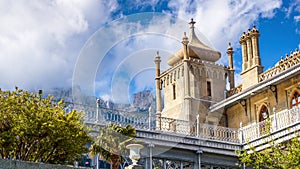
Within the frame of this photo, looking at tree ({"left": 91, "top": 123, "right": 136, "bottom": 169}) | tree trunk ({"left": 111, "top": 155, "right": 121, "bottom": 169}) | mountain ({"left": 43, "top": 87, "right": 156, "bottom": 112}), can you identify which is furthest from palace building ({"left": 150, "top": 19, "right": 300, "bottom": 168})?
tree trunk ({"left": 111, "top": 155, "right": 121, "bottom": 169})

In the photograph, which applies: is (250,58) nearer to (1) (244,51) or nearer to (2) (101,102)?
(1) (244,51)

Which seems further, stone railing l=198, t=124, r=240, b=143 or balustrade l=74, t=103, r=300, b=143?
stone railing l=198, t=124, r=240, b=143

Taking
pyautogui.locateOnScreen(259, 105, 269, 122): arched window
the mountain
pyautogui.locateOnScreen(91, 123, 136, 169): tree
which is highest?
pyautogui.locateOnScreen(259, 105, 269, 122): arched window

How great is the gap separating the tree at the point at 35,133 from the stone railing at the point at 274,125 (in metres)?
8.24

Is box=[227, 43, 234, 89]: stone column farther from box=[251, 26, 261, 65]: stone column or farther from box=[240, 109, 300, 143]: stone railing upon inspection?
box=[240, 109, 300, 143]: stone railing

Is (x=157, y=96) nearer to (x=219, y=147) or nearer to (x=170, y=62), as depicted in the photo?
(x=170, y=62)

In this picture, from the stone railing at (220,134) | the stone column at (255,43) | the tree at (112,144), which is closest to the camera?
the tree at (112,144)

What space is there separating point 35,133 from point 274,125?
1112 centimetres

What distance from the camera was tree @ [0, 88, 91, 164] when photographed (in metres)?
16.0

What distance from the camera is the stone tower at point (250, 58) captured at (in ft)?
95.1

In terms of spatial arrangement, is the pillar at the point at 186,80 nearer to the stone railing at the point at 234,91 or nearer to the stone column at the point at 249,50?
the stone railing at the point at 234,91

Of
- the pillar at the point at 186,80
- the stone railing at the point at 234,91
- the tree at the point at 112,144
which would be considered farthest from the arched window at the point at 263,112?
the tree at the point at 112,144

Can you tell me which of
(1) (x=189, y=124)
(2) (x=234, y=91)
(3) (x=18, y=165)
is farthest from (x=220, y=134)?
(3) (x=18, y=165)

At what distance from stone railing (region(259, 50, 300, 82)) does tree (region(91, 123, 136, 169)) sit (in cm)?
1012
